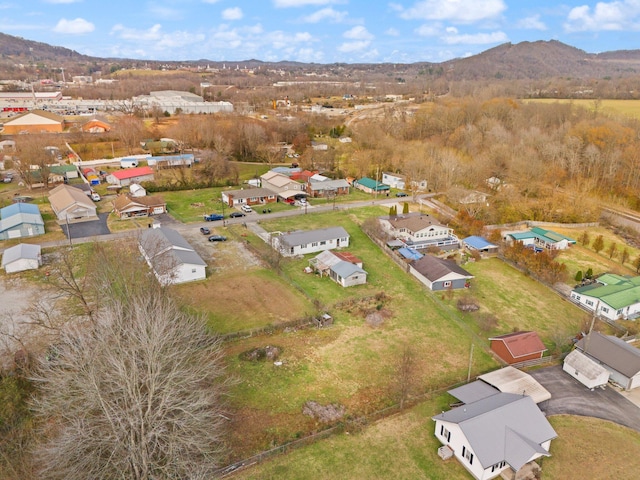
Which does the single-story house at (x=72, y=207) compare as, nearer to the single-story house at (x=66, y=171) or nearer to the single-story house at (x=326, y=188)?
the single-story house at (x=66, y=171)

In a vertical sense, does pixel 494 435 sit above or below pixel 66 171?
below

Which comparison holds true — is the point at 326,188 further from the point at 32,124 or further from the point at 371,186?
the point at 32,124

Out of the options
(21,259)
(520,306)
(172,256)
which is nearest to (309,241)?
(172,256)

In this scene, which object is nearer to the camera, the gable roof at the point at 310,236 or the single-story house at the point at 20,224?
the gable roof at the point at 310,236

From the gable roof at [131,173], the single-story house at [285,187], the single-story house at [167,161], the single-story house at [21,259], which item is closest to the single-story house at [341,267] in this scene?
the single-story house at [285,187]

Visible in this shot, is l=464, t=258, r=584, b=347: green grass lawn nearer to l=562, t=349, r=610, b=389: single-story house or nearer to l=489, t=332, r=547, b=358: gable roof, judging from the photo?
l=489, t=332, r=547, b=358: gable roof

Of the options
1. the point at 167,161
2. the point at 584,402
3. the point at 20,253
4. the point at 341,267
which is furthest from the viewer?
the point at 167,161

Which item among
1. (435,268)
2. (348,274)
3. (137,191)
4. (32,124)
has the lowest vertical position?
(348,274)
